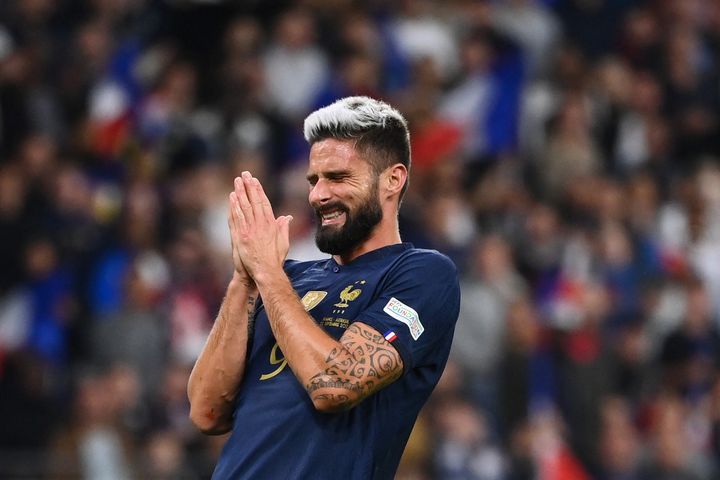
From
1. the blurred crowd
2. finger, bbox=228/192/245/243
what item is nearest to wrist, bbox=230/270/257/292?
finger, bbox=228/192/245/243

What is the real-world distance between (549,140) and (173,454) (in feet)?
18.0

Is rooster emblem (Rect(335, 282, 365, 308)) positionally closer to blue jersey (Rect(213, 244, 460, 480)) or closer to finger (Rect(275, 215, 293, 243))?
blue jersey (Rect(213, 244, 460, 480))

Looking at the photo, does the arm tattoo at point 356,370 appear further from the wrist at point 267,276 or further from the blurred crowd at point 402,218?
the blurred crowd at point 402,218

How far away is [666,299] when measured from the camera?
37.1ft

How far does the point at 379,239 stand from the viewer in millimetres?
4223

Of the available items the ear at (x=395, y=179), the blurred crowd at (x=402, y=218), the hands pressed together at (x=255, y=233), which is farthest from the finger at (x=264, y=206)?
the blurred crowd at (x=402, y=218)

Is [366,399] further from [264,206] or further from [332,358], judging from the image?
[264,206]

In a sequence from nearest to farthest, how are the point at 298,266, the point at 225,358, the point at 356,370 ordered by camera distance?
the point at 356,370 < the point at 225,358 < the point at 298,266

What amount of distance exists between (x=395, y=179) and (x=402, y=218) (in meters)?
6.03

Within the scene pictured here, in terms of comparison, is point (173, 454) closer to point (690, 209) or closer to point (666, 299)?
point (666, 299)

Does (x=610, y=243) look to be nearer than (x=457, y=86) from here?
Yes

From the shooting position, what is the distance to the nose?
13.4 feet

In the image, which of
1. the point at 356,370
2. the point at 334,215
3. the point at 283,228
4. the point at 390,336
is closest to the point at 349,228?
the point at 334,215

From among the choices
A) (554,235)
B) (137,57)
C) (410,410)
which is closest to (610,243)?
(554,235)
